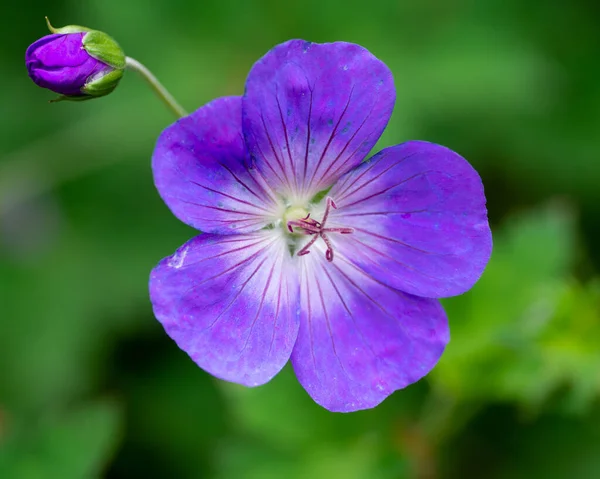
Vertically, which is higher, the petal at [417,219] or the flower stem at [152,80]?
the flower stem at [152,80]

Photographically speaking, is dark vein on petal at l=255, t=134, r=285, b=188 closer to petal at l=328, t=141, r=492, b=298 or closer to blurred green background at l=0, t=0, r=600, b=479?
petal at l=328, t=141, r=492, b=298

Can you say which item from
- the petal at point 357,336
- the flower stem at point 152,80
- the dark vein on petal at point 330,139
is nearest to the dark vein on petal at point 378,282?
the petal at point 357,336

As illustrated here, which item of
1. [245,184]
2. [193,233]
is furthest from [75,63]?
[193,233]

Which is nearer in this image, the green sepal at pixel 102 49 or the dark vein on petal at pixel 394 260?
the green sepal at pixel 102 49

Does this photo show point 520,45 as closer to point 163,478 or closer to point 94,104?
point 94,104

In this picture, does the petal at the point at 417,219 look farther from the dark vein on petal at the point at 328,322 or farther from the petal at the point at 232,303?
the petal at the point at 232,303

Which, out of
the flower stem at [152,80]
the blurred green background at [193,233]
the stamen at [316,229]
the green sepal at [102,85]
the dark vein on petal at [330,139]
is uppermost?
the green sepal at [102,85]

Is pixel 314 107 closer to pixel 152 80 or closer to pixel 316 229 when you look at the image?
pixel 316 229
